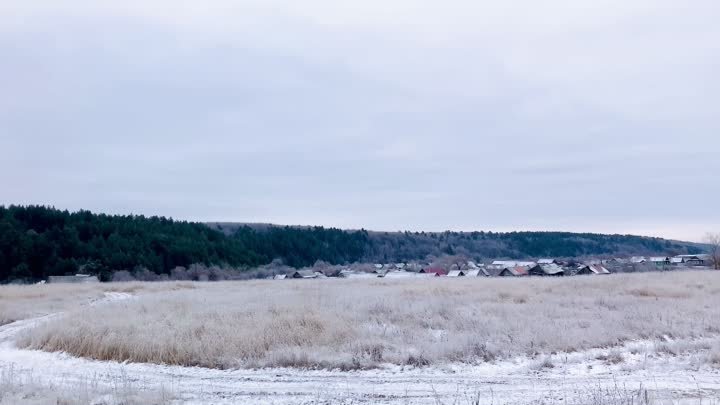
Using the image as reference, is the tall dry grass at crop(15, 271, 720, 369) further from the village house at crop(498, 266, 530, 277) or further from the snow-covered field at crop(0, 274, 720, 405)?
the village house at crop(498, 266, 530, 277)

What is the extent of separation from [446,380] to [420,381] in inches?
18.7

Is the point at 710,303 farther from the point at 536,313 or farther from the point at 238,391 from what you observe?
the point at 238,391

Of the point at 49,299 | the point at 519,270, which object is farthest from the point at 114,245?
the point at 519,270

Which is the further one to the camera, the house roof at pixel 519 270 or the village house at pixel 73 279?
the house roof at pixel 519 270

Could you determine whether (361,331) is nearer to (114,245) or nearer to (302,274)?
(114,245)

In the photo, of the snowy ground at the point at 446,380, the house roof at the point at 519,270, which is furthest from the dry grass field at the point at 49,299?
the house roof at the point at 519,270

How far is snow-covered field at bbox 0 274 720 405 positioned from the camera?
30.9 ft

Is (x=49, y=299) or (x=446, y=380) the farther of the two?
(x=49, y=299)

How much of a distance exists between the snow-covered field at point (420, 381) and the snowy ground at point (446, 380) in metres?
0.02

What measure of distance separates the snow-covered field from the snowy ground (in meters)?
0.02

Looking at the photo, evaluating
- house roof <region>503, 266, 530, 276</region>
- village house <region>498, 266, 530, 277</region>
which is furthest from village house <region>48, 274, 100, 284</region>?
A: house roof <region>503, 266, 530, 276</region>

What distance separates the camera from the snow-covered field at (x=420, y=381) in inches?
371

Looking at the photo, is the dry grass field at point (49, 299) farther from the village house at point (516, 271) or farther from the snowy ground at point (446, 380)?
the village house at point (516, 271)

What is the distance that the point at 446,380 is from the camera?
1102 cm
